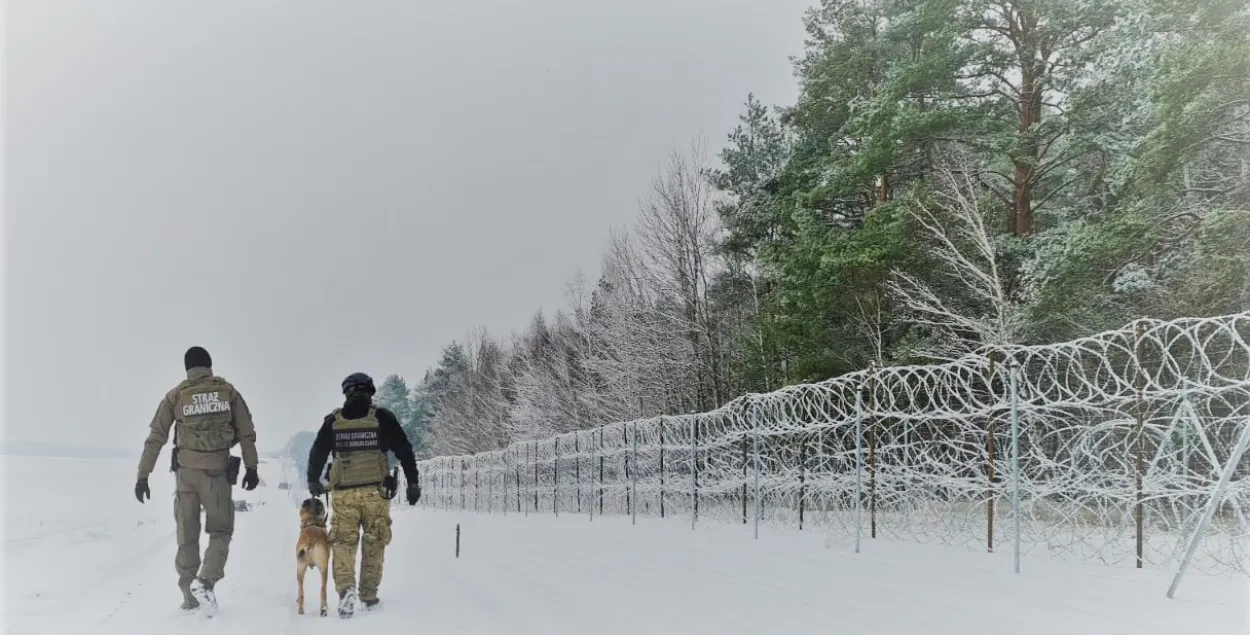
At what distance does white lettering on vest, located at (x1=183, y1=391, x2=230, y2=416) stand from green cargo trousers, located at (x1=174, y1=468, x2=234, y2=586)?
0.41 meters

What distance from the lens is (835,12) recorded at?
24078 millimetres

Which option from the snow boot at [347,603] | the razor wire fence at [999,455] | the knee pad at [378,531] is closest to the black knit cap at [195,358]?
the knee pad at [378,531]

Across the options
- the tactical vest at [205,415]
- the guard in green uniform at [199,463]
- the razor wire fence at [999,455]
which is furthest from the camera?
the razor wire fence at [999,455]

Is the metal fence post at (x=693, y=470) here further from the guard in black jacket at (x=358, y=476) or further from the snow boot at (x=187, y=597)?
the snow boot at (x=187, y=597)

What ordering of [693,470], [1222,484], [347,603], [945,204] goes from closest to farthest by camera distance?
[1222,484] < [347,603] < [693,470] < [945,204]

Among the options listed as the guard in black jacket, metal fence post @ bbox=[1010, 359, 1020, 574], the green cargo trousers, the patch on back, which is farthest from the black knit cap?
metal fence post @ bbox=[1010, 359, 1020, 574]

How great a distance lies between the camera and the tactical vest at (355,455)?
612 centimetres

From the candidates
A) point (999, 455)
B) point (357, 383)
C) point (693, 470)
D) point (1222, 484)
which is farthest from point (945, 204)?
point (357, 383)

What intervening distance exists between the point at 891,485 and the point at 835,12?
17.0 metres

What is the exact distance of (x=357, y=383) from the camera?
20.5ft

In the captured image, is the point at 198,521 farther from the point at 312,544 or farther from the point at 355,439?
the point at 355,439

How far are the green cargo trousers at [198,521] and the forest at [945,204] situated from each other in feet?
41.0

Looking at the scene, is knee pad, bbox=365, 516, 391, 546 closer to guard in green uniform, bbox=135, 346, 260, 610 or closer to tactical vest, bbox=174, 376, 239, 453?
guard in green uniform, bbox=135, 346, 260, 610

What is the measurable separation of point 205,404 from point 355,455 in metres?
1.12
